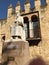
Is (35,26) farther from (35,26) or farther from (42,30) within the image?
(42,30)

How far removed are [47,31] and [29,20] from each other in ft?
7.28

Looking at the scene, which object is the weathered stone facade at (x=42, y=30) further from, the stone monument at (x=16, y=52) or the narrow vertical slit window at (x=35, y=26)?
the stone monument at (x=16, y=52)

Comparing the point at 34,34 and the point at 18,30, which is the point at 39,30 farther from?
the point at 18,30

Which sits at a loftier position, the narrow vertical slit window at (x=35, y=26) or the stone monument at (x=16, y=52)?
the narrow vertical slit window at (x=35, y=26)

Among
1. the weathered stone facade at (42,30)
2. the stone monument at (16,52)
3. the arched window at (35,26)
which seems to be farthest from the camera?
the arched window at (35,26)

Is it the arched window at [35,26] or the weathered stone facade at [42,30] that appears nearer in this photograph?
the weathered stone facade at [42,30]

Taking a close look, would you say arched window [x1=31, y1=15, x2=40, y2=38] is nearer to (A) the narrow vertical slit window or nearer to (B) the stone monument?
(A) the narrow vertical slit window

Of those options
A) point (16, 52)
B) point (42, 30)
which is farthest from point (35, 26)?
point (16, 52)

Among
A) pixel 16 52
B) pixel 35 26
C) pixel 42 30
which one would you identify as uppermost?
pixel 35 26

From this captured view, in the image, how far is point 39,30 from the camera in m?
14.7

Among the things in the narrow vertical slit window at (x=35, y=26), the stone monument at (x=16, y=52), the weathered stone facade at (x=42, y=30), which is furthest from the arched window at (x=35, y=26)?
the stone monument at (x=16, y=52)

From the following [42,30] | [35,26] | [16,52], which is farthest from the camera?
[35,26]

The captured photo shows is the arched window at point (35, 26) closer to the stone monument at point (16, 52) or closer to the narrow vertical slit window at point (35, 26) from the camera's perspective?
the narrow vertical slit window at point (35, 26)

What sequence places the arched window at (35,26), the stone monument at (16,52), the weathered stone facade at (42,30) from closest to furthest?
the stone monument at (16,52)
the weathered stone facade at (42,30)
the arched window at (35,26)
